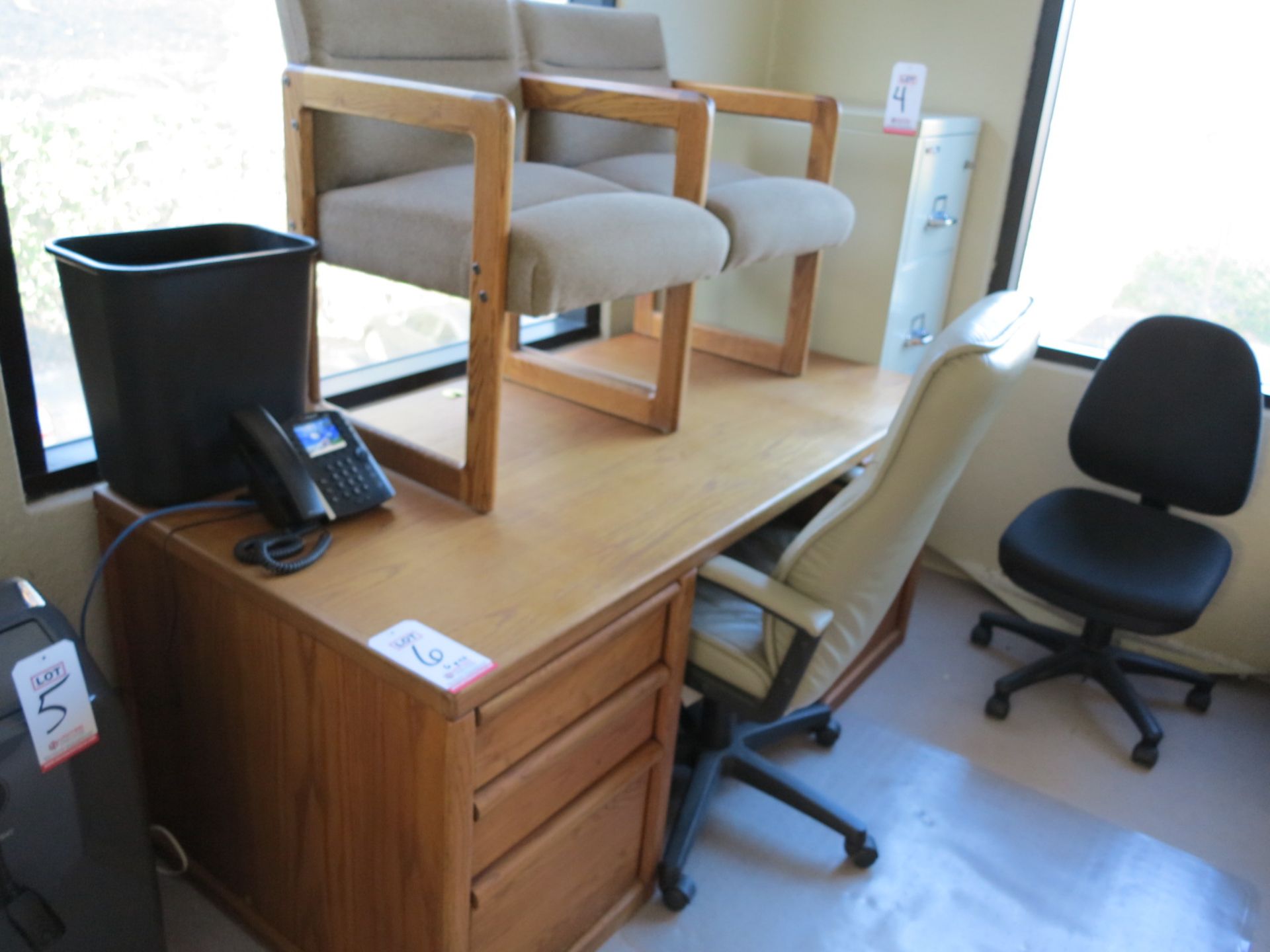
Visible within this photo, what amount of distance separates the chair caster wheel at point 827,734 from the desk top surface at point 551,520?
54cm

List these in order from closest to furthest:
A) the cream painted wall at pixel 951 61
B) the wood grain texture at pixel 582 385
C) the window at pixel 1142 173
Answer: the wood grain texture at pixel 582 385
the window at pixel 1142 173
the cream painted wall at pixel 951 61

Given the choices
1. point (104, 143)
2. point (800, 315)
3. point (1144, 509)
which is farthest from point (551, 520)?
point (1144, 509)

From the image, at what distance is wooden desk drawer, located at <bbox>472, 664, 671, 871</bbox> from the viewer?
121 cm

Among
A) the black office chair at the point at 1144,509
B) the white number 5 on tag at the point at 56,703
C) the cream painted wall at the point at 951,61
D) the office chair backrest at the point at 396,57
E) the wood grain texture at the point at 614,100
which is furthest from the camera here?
the cream painted wall at the point at 951,61

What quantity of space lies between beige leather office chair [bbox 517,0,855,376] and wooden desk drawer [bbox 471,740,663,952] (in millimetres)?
885

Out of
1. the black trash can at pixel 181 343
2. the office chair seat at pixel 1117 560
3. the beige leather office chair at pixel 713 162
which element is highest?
the beige leather office chair at pixel 713 162

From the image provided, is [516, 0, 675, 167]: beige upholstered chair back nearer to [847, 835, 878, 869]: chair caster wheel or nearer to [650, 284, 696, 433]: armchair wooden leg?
[650, 284, 696, 433]: armchair wooden leg

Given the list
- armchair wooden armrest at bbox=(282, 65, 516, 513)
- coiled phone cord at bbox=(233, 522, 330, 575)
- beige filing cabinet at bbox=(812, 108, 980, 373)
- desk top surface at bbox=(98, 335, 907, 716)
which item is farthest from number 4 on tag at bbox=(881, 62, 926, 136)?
coiled phone cord at bbox=(233, 522, 330, 575)

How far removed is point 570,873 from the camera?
1.42 metres

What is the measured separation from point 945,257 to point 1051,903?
1472 millimetres

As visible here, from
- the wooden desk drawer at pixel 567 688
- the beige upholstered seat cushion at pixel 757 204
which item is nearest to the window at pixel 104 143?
the beige upholstered seat cushion at pixel 757 204

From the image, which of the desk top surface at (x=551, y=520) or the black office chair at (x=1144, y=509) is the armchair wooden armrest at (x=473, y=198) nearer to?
the desk top surface at (x=551, y=520)

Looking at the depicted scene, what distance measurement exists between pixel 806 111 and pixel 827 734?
123 centimetres

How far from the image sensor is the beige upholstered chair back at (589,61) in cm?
192
